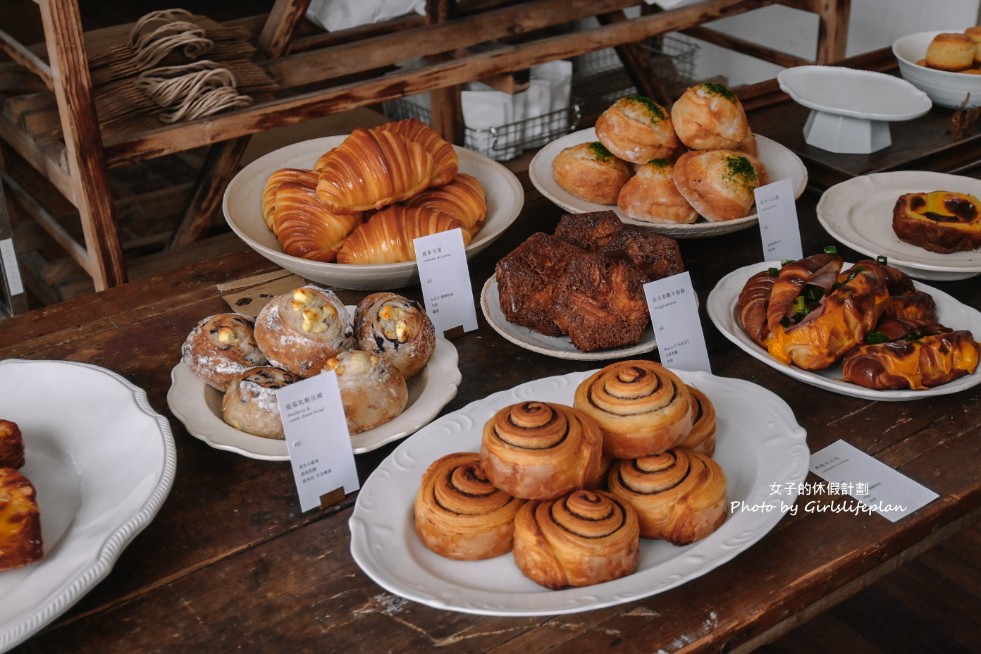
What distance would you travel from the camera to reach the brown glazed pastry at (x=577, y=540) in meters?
0.88

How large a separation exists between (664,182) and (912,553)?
709mm

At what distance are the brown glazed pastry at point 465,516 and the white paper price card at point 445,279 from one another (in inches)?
18.2

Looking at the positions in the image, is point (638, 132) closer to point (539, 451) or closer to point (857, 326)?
point (857, 326)

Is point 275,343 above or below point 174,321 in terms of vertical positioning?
above

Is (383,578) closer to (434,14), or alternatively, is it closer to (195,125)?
(195,125)

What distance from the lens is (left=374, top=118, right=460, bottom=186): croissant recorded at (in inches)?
60.1

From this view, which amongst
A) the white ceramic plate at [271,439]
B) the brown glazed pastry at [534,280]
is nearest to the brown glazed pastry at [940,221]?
the brown glazed pastry at [534,280]

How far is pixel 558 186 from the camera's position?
1704 millimetres

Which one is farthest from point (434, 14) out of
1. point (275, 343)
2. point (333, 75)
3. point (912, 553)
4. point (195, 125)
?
point (912, 553)

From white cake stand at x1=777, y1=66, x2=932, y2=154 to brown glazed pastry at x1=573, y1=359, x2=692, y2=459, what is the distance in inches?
45.6

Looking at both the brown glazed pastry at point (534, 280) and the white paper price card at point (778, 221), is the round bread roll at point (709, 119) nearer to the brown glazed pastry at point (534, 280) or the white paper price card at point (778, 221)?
the white paper price card at point (778, 221)

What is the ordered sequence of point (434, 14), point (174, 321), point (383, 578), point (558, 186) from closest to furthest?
point (383, 578) → point (174, 321) → point (558, 186) → point (434, 14)

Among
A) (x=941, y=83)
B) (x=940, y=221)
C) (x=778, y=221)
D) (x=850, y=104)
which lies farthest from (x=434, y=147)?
(x=941, y=83)

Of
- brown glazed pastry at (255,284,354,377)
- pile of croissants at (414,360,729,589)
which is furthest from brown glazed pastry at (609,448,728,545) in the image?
brown glazed pastry at (255,284,354,377)
